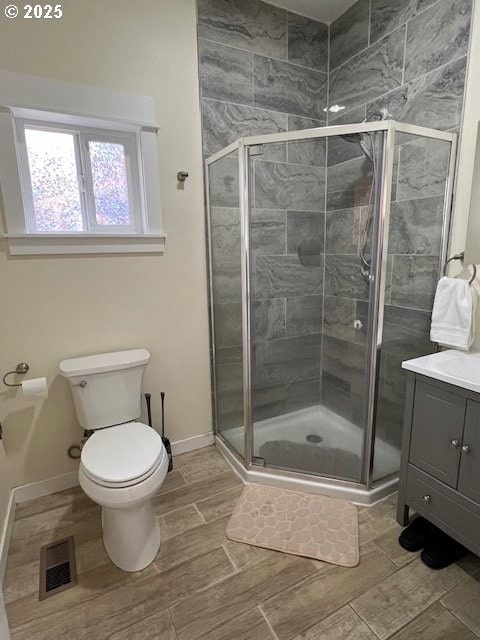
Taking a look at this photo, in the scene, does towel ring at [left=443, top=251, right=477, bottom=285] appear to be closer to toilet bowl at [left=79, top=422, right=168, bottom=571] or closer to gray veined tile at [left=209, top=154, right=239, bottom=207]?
gray veined tile at [left=209, top=154, right=239, bottom=207]

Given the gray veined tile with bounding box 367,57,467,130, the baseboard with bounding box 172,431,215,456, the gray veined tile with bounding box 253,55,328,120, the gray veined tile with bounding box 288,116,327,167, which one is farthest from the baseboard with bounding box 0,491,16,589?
the gray veined tile with bounding box 367,57,467,130

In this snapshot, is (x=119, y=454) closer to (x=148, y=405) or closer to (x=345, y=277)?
(x=148, y=405)

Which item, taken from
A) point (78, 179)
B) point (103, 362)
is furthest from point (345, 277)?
point (78, 179)

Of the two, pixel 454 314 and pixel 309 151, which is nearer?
pixel 454 314

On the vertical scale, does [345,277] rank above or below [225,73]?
below

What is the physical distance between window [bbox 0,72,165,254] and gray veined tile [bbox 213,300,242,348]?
554 mm

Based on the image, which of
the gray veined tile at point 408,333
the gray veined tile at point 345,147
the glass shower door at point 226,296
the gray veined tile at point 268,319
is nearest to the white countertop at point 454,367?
the gray veined tile at point 408,333

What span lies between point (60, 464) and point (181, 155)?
1.94 metres

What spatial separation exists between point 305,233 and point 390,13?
4.16 feet

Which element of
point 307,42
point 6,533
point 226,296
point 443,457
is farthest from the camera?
point 307,42

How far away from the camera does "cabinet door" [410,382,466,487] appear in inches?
52.7

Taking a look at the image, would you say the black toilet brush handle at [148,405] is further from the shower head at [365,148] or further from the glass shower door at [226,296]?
the shower head at [365,148]

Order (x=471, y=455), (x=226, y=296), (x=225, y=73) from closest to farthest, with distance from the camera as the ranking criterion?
(x=471, y=455) < (x=225, y=73) < (x=226, y=296)

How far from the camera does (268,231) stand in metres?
2.08
